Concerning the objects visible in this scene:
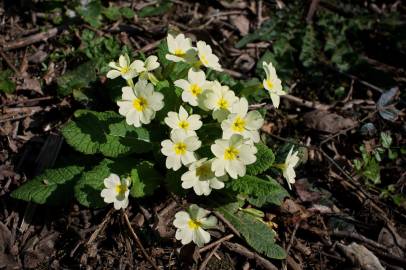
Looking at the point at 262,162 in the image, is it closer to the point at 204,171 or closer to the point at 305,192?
the point at 204,171

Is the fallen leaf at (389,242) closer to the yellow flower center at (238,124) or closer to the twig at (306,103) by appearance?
the twig at (306,103)

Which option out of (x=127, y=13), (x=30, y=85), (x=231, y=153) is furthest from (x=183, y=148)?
(x=127, y=13)

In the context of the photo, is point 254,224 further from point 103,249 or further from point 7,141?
point 7,141

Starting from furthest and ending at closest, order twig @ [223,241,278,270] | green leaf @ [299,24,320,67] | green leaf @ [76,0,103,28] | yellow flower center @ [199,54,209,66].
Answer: green leaf @ [299,24,320,67] → green leaf @ [76,0,103,28] → twig @ [223,241,278,270] → yellow flower center @ [199,54,209,66]

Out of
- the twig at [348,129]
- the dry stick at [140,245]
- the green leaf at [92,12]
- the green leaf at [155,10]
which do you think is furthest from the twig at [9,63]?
the twig at [348,129]

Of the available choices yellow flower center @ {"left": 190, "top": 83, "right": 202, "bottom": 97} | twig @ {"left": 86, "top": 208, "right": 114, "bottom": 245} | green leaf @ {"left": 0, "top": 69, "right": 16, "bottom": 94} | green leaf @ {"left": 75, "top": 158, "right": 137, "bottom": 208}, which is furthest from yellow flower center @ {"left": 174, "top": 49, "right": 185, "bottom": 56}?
green leaf @ {"left": 0, "top": 69, "right": 16, "bottom": 94}

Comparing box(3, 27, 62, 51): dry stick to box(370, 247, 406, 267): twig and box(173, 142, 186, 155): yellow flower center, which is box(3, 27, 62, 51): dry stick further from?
box(370, 247, 406, 267): twig
